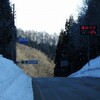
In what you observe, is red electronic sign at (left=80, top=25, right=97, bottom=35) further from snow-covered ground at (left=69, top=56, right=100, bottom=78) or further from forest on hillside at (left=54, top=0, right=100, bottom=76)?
forest on hillside at (left=54, top=0, right=100, bottom=76)

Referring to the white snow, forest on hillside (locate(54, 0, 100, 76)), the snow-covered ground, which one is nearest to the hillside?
forest on hillside (locate(54, 0, 100, 76))

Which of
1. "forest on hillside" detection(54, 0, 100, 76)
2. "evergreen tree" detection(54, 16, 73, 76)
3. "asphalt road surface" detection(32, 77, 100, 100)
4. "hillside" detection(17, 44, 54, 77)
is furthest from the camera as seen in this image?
"hillside" detection(17, 44, 54, 77)

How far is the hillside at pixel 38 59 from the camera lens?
516 feet

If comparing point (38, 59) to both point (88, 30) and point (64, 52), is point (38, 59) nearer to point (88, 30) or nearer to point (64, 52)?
point (64, 52)

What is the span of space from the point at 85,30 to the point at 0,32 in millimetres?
18340

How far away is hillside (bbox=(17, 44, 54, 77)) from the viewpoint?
157125 millimetres

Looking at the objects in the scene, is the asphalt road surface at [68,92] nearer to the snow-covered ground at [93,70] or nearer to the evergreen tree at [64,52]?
the snow-covered ground at [93,70]

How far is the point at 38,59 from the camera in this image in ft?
561

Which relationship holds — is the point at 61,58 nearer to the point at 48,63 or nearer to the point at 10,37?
the point at 10,37

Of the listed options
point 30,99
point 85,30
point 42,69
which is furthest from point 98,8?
point 42,69

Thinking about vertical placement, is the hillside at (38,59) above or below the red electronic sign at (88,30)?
below

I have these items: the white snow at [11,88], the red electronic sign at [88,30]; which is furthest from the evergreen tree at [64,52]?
the white snow at [11,88]

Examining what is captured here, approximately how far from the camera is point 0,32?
62.3m

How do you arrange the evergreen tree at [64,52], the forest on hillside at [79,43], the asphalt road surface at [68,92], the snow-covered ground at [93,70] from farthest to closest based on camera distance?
the evergreen tree at [64,52] → the forest on hillside at [79,43] → the snow-covered ground at [93,70] → the asphalt road surface at [68,92]
